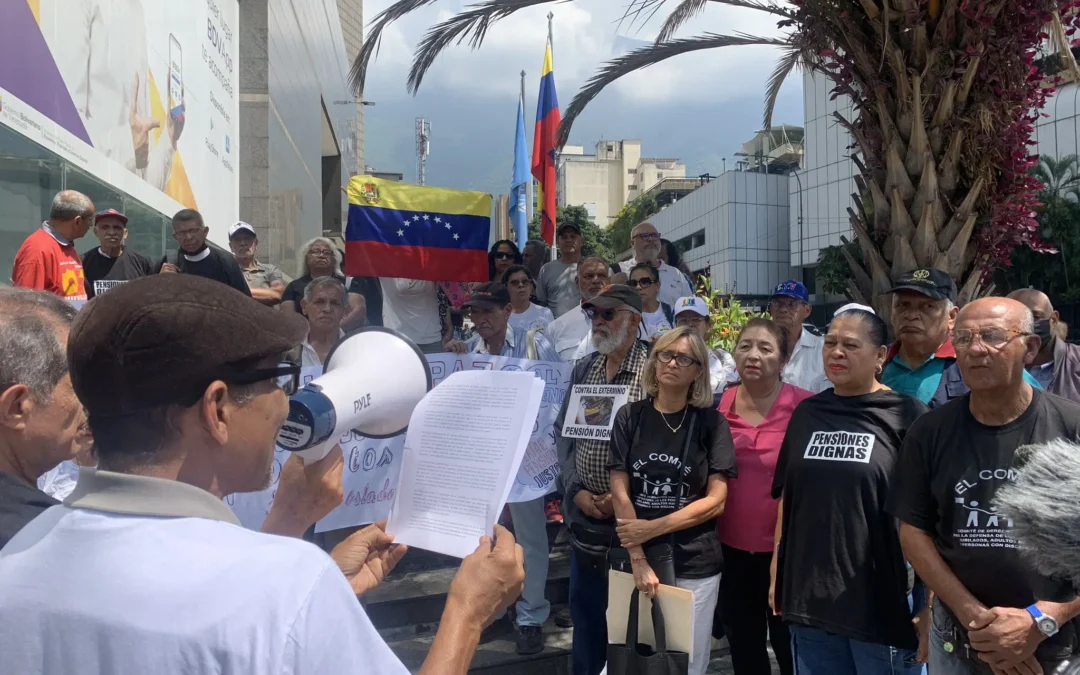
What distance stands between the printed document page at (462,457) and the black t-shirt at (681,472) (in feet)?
5.94

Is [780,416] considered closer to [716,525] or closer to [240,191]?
[716,525]

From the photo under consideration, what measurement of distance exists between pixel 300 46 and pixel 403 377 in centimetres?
1499

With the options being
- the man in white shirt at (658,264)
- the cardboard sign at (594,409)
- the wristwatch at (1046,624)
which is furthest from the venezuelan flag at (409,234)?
the wristwatch at (1046,624)

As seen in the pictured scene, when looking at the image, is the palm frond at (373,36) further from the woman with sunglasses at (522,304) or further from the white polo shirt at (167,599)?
the white polo shirt at (167,599)

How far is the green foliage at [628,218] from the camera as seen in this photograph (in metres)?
67.4

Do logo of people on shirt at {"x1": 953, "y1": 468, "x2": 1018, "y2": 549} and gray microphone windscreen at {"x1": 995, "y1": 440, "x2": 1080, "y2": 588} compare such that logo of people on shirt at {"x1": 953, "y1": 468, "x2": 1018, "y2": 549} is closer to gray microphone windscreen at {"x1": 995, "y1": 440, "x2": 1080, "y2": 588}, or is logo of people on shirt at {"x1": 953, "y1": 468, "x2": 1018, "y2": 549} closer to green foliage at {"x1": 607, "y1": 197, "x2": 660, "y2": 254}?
gray microphone windscreen at {"x1": 995, "y1": 440, "x2": 1080, "y2": 588}

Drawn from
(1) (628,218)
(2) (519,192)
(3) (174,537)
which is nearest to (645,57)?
(3) (174,537)

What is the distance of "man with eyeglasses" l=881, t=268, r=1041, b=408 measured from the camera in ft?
11.4

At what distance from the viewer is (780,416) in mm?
3627

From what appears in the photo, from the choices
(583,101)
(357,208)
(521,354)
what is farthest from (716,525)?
(583,101)

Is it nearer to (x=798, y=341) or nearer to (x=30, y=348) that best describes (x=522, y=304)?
(x=798, y=341)

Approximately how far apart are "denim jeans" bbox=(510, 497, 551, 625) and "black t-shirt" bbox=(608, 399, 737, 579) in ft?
3.63

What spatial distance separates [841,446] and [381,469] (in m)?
1.72

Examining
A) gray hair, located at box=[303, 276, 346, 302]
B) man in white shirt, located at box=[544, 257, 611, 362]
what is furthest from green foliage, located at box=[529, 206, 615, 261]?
gray hair, located at box=[303, 276, 346, 302]
